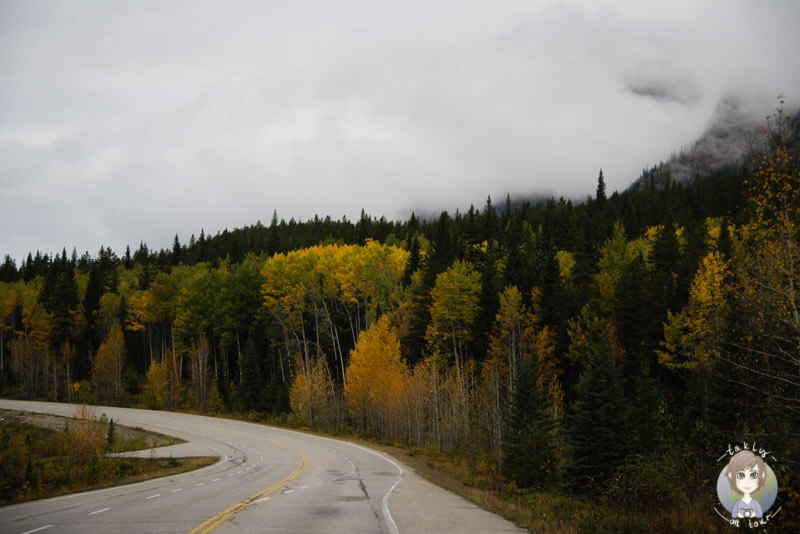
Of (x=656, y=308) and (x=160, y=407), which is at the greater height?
(x=656, y=308)

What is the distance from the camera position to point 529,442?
27266mm

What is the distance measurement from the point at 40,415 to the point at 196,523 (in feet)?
171

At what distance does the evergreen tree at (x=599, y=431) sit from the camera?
2528 centimetres

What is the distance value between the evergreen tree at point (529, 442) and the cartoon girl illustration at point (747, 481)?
1777cm

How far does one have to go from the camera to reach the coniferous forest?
37.0 feet

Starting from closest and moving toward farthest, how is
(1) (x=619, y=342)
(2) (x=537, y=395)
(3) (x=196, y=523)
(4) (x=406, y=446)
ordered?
(3) (x=196, y=523)
(2) (x=537, y=395)
(4) (x=406, y=446)
(1) (x=619, y=342)

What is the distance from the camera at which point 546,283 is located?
53031mm

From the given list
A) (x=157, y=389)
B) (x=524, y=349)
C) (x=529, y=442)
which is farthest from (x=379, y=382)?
(x=157, y=389)

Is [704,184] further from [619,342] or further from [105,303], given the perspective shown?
[105,303]

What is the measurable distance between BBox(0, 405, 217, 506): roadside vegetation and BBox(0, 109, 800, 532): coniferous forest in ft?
54.5

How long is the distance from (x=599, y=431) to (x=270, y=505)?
18966 mm

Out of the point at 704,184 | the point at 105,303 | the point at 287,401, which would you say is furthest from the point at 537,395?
the point at 704,184

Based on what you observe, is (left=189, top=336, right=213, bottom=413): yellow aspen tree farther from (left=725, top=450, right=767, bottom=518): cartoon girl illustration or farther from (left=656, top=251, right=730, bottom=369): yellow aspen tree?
(left=725, top=450, right=767, bottom=518): cartoon girl illustration

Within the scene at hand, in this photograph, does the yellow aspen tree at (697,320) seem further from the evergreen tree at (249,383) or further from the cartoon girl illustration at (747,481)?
the evergreen tree at (249,383)
